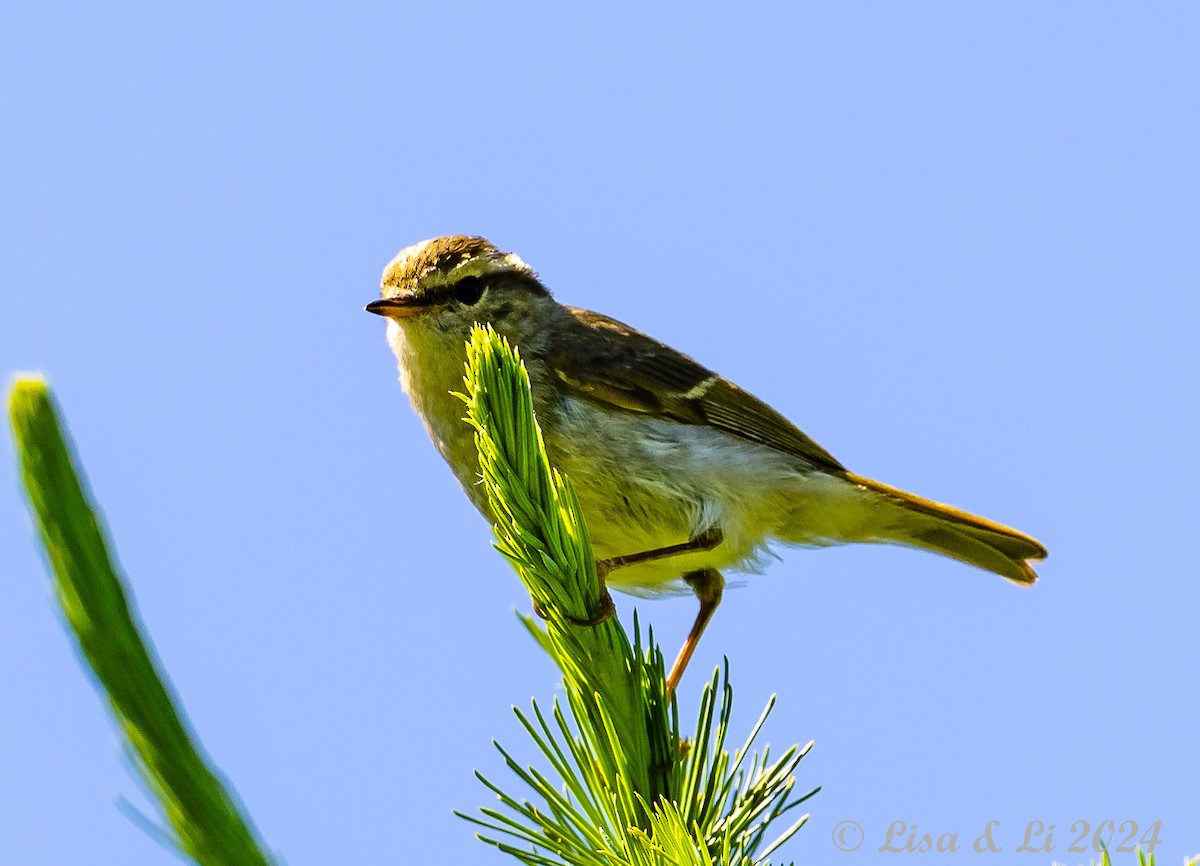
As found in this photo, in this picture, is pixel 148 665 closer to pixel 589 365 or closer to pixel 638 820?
pixel 638 820

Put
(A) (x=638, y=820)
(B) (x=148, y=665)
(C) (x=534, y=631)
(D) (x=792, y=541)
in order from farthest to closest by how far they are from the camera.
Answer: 1. (D) (x=792, y=541)
2. (C) (x=534, y=631)
3. (A) (x=638, y=820)
4. (B) (x=148, y=665)

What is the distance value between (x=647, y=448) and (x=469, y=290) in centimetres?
105

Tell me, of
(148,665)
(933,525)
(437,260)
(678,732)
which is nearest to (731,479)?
(933,525)

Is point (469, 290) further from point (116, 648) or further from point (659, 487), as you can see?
point (116, 648)

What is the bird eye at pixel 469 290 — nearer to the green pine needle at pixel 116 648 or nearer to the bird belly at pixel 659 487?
the bird belly at pixel 659 487

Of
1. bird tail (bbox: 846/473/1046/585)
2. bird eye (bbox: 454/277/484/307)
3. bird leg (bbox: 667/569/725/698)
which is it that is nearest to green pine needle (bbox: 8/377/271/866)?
bird leg (bbox: 667/569/725/698)

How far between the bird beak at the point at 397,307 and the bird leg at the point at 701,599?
145 centimetres

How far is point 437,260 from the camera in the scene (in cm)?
470

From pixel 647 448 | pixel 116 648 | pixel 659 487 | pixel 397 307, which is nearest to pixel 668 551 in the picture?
pixel 659 487

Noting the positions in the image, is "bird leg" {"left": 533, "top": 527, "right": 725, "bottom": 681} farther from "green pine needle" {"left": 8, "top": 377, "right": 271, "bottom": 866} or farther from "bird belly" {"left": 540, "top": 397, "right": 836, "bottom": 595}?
"green pine needle" {"left": 8, "top": 377, "right": 271, "bottom": 866}

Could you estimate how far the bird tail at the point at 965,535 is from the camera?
489 cm

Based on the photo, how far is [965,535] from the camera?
16.4ft

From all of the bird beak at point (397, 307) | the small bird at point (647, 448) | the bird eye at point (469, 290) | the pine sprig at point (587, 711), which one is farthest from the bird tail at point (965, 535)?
Result: the pine sprig at point (587, 711)

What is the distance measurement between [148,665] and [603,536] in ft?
10.2
